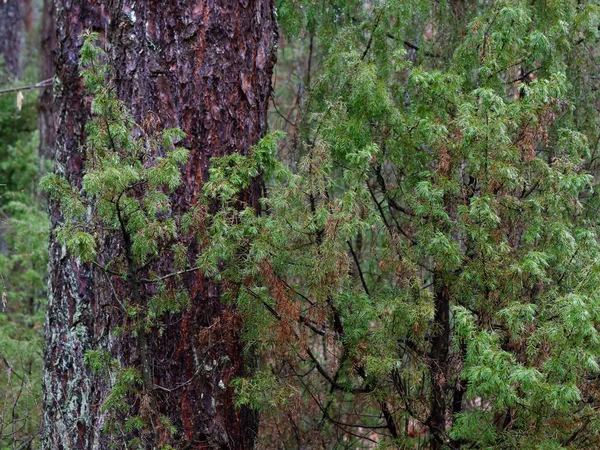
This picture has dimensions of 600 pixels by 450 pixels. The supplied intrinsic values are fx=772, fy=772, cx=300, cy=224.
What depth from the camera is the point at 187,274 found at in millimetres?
4520

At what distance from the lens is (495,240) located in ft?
14.3

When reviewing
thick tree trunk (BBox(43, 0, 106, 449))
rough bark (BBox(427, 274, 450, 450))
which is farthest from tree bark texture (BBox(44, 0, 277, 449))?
rough bark (BBox(427, 274, 450, 450))

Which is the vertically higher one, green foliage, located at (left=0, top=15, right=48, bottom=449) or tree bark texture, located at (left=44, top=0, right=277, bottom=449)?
tree bark texture, located at (left=44, top=0, right=277, bottom=449)

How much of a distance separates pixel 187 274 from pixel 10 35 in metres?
11.5

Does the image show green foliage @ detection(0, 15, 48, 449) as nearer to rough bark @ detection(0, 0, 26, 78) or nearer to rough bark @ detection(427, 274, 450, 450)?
rough bark @ detection(0, 0, 26, 78)

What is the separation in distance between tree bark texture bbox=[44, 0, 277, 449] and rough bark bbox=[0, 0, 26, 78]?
9.95 m

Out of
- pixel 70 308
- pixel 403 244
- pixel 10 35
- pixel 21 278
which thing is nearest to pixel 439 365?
pixel 403 244

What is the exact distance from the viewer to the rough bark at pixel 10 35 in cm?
1411

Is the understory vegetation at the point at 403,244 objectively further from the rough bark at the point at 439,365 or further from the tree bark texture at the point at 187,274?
the tree bark texture at the point at 187,274

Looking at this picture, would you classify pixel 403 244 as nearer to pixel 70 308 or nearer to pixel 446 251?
pixel 446 251

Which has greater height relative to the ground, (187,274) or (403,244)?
(403,244)

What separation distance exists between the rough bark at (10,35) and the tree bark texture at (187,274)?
32.6 ft

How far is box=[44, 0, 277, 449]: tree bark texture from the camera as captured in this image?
4.50 metres

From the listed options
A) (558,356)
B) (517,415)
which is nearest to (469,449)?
(517,415)
